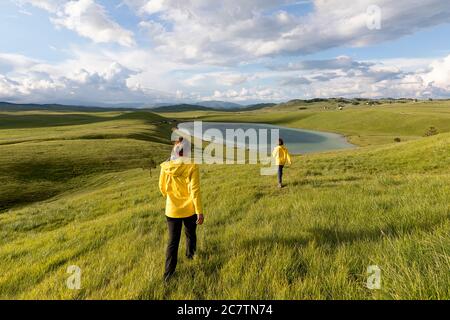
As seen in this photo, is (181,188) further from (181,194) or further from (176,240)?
(176,240)

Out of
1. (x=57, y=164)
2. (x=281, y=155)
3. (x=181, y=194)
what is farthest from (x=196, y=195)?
(x=57, y=164)

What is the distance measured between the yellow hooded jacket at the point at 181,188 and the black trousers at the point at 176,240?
0.51ft

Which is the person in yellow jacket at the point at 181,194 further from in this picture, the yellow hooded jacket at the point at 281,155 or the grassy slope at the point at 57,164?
the grassy slope at the point at 57,164

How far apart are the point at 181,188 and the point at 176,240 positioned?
3.34ft

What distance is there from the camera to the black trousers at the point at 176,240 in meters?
5.32

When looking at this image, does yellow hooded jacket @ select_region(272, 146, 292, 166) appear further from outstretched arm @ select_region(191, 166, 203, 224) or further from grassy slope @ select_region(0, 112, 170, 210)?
grassy slope @ select_region(0, 112, 170, 210)

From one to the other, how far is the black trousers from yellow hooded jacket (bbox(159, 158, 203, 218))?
156mm

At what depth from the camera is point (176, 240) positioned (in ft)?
18.6

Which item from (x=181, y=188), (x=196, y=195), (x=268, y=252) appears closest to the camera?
(x=268, y=252)

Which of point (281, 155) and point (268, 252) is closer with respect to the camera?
point (268, 252)

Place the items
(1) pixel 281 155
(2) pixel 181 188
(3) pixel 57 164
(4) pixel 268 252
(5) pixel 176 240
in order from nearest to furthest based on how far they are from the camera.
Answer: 1. (4) pixel 268 252
2. (5) pixel 176 240
3. (2) pixel 181 188
4. (1) pixel 281 155
5. (3) pixel 57 164

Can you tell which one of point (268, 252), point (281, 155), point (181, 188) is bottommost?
point (268, 252)

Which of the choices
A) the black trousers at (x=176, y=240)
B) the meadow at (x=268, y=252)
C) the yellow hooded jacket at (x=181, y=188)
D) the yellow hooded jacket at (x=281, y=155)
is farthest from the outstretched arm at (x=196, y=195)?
the yellow hooded jacket at (x=281, y=155)
